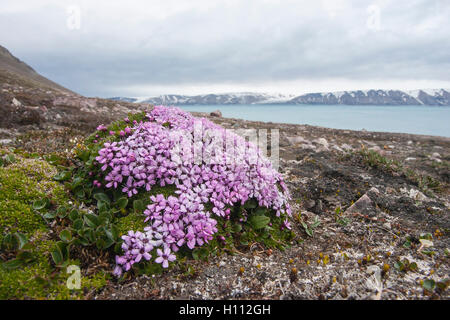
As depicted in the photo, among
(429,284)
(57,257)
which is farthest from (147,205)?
(429,284)

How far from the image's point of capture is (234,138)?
5.12m

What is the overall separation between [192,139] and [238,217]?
1.65m

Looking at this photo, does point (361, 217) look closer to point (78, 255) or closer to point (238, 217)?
point (238, 217)

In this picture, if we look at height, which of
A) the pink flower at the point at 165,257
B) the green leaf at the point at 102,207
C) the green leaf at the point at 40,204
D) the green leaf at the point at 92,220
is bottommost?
the pink flower at the point at 165,257

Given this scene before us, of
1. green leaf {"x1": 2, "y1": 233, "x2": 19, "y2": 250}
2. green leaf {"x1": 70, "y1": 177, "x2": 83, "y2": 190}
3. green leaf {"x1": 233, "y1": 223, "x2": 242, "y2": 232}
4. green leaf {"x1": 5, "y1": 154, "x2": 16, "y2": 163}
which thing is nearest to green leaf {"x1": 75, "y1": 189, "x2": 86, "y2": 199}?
green leaf {"x1": 70, "y1": 177, "x2": 83, "y2": 190}

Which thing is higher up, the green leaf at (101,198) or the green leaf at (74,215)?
the green leaf at (101,198)

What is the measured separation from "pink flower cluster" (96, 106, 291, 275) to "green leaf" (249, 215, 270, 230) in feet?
A: 0.76

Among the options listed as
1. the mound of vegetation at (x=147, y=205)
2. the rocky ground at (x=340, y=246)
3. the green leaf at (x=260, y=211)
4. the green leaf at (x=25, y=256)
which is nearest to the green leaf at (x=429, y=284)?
the rocky ground at (x=340, y=246)

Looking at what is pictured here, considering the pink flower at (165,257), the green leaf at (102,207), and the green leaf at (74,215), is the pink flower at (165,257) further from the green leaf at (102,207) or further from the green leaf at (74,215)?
the green leaf at (74,215)

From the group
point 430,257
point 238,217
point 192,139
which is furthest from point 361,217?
point 192,139

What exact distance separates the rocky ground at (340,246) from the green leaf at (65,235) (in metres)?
0.78

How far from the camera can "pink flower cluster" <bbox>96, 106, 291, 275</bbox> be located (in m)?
3.49

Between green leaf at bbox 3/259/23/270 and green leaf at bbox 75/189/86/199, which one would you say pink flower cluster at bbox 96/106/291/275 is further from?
green leaf at bbox 3/259/23/270

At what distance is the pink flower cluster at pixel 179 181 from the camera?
3494 mm
